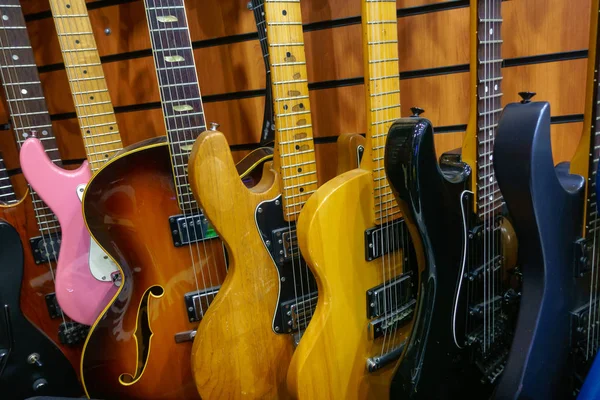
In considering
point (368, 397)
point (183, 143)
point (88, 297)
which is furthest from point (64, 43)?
point (368, 397)

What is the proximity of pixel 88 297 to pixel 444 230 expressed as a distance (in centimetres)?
90

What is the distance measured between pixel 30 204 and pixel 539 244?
1.21 m

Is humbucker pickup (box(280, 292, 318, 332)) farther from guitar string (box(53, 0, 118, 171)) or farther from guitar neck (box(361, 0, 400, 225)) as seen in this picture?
guitar string (box(53, 0, 118, 171))

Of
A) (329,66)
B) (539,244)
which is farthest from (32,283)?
(539,244)

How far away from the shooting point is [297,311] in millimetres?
919

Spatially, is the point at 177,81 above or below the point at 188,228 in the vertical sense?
above

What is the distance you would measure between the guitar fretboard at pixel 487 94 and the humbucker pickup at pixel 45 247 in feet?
3.59

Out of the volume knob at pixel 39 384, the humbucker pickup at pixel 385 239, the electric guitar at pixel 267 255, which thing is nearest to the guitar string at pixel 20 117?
the volume knob at pixel 39 384

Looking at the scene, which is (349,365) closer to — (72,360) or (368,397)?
(368,397)

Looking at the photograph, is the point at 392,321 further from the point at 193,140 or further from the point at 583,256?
the point at 193,140

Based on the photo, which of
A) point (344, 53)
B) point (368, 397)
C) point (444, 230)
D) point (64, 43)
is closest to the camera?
point (444, 230)

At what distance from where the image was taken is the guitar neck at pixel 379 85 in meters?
0.82

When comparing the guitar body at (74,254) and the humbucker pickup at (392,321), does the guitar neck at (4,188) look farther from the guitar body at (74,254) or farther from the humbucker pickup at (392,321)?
the humbucker pickup at (392,321)

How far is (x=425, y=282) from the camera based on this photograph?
2.62ft
